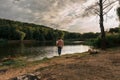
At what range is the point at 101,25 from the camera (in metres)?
33.9

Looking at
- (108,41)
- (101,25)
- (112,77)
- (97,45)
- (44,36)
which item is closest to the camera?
(112,77)

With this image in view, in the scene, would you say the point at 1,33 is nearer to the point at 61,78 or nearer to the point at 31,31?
the point at 31,31

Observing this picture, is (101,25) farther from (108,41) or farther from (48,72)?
(48,72)

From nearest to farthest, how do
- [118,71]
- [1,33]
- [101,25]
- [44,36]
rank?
[118,71]
[101,25]
[1,33]
[44,36]

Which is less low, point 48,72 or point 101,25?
point 101,25

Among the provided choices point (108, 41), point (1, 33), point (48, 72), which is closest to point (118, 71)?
point (48, 72)

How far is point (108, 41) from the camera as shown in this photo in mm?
36938

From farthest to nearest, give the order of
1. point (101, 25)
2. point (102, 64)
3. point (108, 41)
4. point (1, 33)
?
point (1, 33)
point (108, 41)
point (101, 25)
point (102, 64)

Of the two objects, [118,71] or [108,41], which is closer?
[118,71]

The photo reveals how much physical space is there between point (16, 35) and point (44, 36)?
120 ft

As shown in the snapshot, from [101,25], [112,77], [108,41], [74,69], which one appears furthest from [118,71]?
[108,41]

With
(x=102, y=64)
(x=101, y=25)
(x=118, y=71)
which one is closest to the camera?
(x=118, y=71)

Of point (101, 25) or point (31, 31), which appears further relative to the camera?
point (31, 31)

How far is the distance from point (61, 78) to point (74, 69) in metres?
1.91
